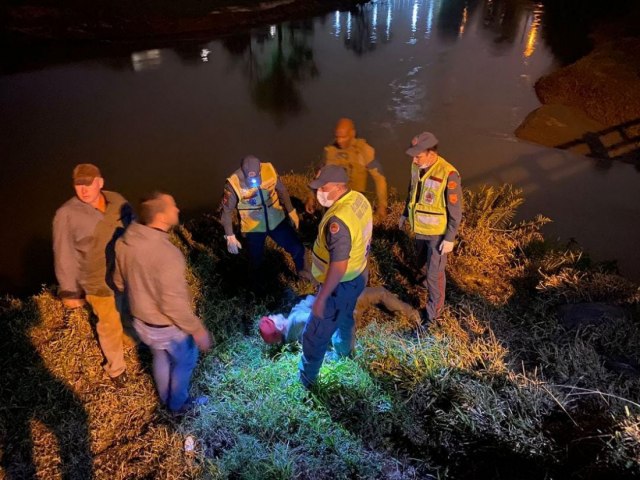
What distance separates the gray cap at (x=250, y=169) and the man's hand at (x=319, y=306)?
1.49m

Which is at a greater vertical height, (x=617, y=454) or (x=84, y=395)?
(x=617, y=454)

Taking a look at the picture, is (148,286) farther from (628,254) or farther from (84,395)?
(628,254)

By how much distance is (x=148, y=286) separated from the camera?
8.50 feet

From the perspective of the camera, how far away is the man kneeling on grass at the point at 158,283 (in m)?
2.49

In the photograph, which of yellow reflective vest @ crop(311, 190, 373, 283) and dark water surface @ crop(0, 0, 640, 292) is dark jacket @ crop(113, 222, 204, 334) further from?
dark water surface @ crop(0, 0, 640, 292)

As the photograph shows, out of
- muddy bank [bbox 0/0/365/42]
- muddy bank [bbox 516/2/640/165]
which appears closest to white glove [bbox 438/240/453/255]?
muddy bank [bbox 516/2/640/165]

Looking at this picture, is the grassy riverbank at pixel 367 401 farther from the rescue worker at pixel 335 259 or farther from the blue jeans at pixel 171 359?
the rescue worker at pixel 335 259

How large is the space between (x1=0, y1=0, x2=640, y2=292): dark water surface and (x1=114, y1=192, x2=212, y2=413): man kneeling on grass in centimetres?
429

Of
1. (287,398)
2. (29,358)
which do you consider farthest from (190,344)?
(29,358)

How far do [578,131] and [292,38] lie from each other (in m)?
13.5

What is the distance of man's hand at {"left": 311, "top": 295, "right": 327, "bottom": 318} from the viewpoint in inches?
112

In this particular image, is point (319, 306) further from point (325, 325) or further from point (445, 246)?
point (445, 246)

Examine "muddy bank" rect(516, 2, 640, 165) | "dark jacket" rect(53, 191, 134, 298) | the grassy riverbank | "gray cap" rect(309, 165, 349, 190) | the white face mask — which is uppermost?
"gray cap" rect(309, 165, 349, 190)

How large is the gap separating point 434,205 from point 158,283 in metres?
2.24
